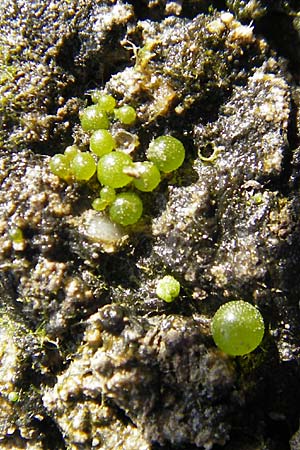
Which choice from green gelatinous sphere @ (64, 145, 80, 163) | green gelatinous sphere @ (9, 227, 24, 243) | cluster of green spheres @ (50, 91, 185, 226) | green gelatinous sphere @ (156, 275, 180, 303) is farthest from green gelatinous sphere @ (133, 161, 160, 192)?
green gelatinous sphere @ (9, 227, 24, 243)

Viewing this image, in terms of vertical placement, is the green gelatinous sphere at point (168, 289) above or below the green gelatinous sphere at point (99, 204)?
below

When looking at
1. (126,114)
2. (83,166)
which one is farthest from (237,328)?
(126,114)

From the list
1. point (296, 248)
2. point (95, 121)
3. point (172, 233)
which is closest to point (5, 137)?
point (95, 121)

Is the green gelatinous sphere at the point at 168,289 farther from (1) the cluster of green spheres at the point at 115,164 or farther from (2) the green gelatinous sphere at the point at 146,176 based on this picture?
(2) the green gelatinous sphere at the point at 146,176

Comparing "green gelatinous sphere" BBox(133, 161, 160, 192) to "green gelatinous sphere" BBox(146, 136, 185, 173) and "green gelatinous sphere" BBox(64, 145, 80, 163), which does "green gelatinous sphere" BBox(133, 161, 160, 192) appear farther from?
"green gelatinous sphere" BBox(64, 145, 80, 163)

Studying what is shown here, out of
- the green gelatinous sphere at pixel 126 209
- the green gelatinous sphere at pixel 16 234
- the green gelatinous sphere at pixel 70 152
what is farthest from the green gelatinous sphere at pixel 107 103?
the green gelatinous sphere at pixel 16 234

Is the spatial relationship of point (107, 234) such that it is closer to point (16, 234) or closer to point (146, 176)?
point (146, 176)
